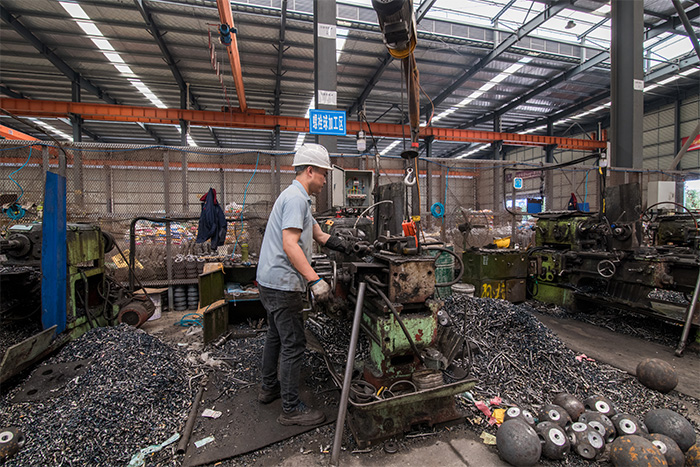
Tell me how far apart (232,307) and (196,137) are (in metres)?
13.7

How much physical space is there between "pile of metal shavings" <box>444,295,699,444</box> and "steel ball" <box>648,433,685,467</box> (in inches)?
20.3

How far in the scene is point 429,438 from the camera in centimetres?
210

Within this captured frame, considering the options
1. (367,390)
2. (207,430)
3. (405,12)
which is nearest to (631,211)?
(405,12)

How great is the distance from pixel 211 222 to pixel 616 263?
5.63 metres

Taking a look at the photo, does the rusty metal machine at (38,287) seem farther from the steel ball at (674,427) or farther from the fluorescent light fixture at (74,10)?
the fluorescent light fixture at (74,10)

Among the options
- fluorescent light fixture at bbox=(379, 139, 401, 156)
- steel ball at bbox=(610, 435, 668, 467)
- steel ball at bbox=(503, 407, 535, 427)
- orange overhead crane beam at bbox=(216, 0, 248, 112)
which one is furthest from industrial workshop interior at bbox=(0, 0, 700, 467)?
fluorescent light fixture at bbox=(379, 139, 401, 156)

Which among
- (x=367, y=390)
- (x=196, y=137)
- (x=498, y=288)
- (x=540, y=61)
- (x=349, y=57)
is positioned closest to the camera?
(x=367, y=390)

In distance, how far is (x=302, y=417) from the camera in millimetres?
2246

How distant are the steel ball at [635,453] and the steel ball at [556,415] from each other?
27cm

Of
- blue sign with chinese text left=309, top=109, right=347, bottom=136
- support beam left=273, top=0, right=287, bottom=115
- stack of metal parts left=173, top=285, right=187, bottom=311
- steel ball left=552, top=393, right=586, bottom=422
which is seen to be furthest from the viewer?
support beam left=273, top=0, right=287, bottom=115

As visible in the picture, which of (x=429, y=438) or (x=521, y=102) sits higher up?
(x=521, y=102)

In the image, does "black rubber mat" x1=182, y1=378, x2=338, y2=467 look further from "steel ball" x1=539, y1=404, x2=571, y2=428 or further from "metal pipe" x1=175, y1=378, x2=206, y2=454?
"steel ball" x1=539, y1=404, x2=571, y2=428

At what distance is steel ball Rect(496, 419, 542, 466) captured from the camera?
1.81 meters

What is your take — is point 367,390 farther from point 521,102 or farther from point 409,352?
point 521,102
